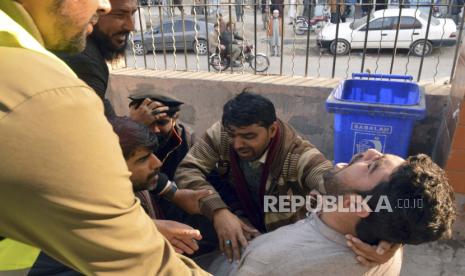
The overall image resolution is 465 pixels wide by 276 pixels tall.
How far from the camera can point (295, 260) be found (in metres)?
1.42

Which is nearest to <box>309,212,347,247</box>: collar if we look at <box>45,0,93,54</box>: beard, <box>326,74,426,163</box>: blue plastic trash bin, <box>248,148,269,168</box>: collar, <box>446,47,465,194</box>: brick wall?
<box>248,148,269,168</box>: collar

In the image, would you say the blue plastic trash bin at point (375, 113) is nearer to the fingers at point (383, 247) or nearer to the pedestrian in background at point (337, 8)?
the pedestrian in background at point (337, 8)

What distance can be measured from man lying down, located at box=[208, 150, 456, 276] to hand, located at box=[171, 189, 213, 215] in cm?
54

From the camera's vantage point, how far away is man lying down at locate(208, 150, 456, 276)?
1.35m

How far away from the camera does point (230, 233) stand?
181 cm

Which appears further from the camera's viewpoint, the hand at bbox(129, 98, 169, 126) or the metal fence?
the metal fence

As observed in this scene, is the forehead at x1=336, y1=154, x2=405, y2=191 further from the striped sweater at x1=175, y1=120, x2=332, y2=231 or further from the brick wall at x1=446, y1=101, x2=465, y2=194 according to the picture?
the brick wall at x1=446, y1=101, x2=465, y2=194

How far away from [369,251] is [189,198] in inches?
38.3

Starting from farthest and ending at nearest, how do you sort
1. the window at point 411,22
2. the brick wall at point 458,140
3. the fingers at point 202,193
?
1. the window at point 411,22
2. the brick wall at point 458,140
3. the fingers at point 202,193

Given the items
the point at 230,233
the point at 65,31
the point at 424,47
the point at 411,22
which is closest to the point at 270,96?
the point at 424,47

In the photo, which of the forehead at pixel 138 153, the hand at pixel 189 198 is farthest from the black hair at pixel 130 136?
the hand at pixel 189 198

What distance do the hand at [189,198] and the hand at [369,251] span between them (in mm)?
837

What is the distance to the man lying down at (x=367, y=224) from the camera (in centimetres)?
135

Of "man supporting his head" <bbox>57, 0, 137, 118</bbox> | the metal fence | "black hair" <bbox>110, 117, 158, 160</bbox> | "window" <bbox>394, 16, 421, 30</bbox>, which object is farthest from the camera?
"window" <bbox>394, 16, 421, 30</bbox>
